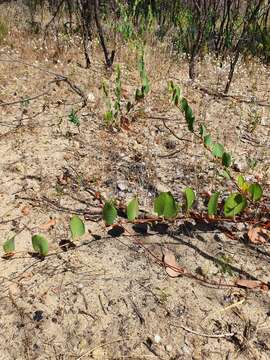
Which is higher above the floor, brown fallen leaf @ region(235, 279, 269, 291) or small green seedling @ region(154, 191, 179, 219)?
small green seedling @ region(154, 191, 179, 219)

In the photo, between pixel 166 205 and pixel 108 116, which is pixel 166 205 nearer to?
pixel 166 205

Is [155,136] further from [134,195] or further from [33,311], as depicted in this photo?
[33,311]

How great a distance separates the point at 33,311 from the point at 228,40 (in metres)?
4.07

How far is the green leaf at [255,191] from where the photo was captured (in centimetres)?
220

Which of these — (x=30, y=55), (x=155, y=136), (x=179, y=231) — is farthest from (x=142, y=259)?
(x=30, y=55)

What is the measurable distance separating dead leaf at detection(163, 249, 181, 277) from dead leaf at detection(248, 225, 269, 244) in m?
0.46

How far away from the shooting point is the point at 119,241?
2266 mm

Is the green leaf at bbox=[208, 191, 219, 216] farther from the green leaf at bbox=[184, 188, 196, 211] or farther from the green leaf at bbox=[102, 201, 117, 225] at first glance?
the green leaf at bbox=[102, 201, 117, 225]

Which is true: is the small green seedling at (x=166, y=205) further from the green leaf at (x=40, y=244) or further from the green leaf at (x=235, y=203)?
the green leaf at (x=40, y=244)

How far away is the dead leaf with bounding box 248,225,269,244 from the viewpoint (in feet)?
7.50

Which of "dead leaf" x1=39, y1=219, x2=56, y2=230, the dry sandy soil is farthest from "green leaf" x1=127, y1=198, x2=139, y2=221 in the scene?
"dead leaf" x1=39, y1=219, x2=56, y2=230

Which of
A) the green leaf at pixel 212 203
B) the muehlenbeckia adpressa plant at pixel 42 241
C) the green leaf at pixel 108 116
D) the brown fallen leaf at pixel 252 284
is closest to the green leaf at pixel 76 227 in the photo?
the muehlenbeckia adpressa plant at pixel 42 241

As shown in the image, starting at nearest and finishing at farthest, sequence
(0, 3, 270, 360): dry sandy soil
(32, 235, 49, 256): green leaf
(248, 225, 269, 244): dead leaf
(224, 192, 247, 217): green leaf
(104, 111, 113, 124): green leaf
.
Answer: (0, 3, 270, 360): dry sandy soil, (32, 235, 49, 256): green leaf, (224, 192, 247, 217): green leaf, (248, 225, 269, 244): dead leaf, (104, 111, 113, 124): green leaf

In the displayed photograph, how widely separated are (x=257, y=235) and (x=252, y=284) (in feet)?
1.21
